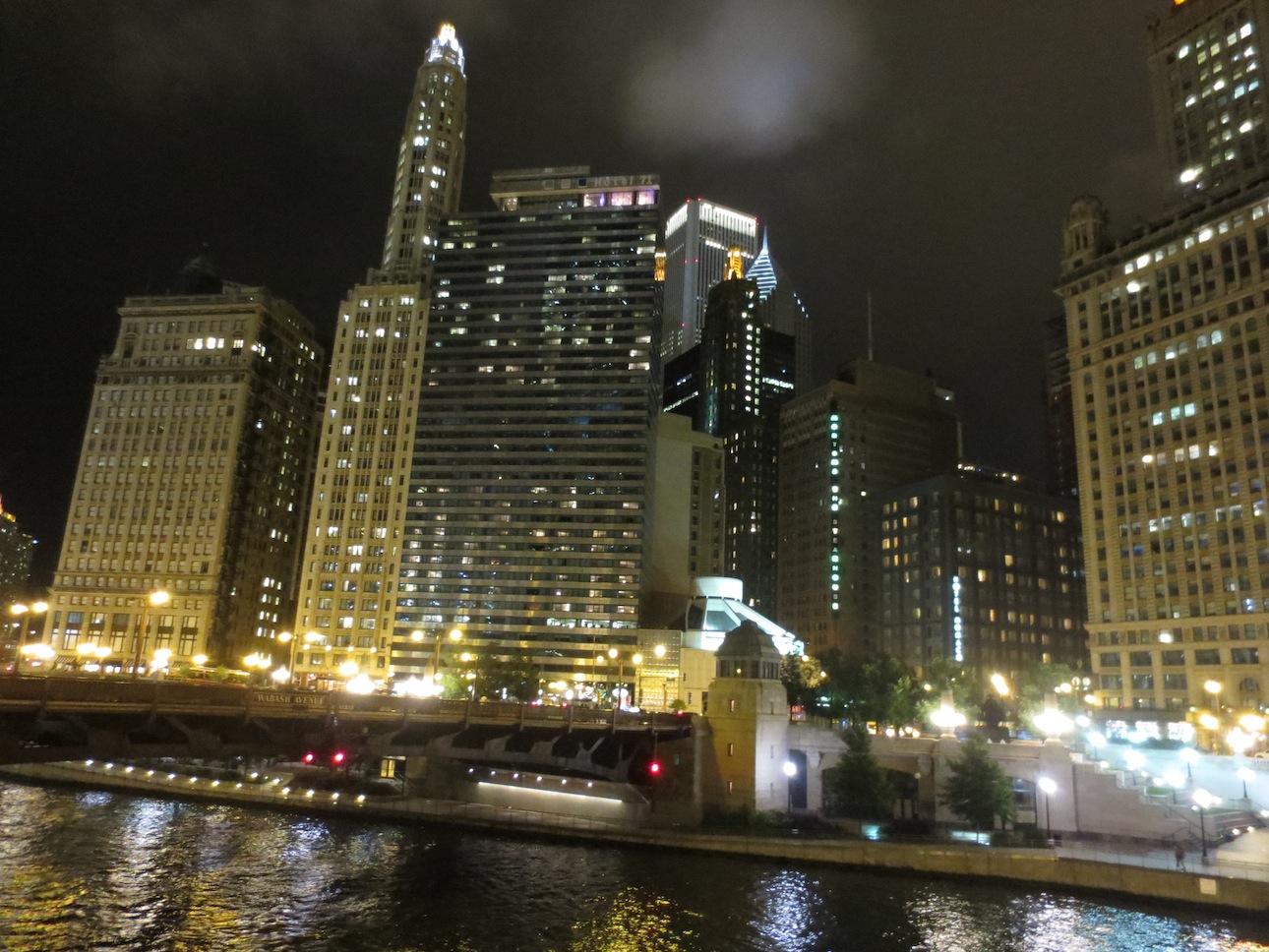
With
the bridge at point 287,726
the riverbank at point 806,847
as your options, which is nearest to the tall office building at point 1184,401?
the riverbank at point 806,847

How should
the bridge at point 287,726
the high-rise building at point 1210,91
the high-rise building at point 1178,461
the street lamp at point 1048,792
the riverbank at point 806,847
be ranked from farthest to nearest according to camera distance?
the high-rise building at point 1210,91 → the high-rise building at point 1178,461 → the street lamp at point 1048,792 → the riverbank at point 806,847 → the bridge at point 287,726

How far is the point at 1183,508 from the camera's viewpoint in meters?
124

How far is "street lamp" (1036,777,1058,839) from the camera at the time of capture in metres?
68.9

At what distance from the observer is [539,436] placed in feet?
606

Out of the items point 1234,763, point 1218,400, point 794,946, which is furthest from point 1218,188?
point 794,946

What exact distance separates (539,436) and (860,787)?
12421cm

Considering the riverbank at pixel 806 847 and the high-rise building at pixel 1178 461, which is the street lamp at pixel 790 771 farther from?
the high-rise building at pixel 1178 461

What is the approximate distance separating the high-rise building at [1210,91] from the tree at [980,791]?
358ft

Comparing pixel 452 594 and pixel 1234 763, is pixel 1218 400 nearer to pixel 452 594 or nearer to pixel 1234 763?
pixel 1234 763

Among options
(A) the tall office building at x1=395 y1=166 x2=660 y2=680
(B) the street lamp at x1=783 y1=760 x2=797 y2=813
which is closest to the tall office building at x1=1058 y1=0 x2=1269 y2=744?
(B) the street lamp at x1=783 y1=760 x2=797 y2=813

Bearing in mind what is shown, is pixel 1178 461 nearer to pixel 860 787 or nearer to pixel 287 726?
pixel 860 787

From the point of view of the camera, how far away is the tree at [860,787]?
72000mm

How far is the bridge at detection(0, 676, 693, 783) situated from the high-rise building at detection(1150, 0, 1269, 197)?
12846 centimetres

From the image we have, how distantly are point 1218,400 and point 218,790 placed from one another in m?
135
